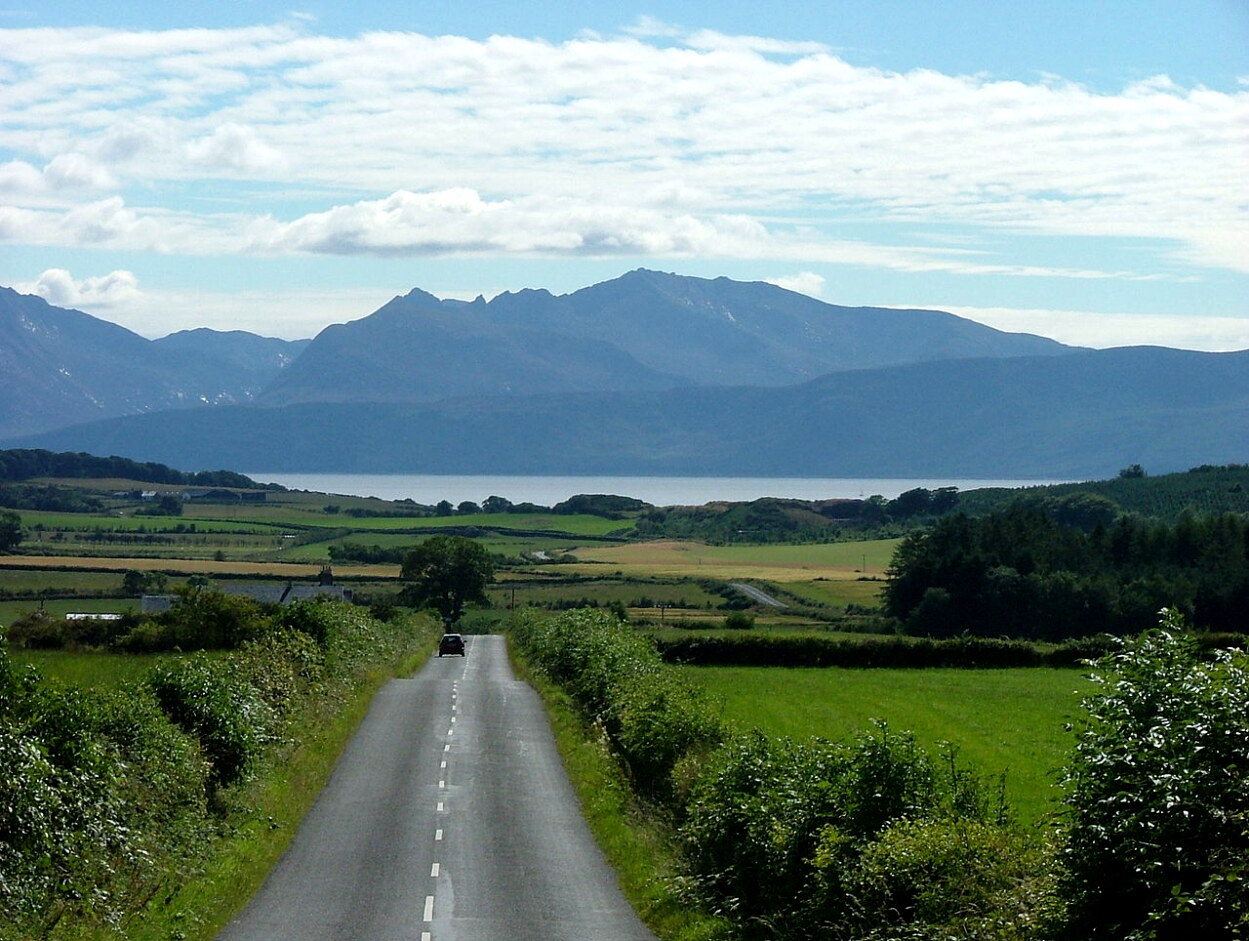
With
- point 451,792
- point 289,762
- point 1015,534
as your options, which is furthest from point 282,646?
point 1015,534

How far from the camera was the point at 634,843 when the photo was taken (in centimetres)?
2462

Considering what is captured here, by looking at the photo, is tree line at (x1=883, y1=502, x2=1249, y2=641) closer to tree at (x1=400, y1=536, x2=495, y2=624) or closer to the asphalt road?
tree at (x1=400, y1=536, x2=495, y2=624)

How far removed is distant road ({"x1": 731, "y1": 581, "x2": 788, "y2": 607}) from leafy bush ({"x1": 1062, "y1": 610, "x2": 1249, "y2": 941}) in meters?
103

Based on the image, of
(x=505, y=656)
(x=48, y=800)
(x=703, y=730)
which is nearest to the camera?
(x=48, y=800)

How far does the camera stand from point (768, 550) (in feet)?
601

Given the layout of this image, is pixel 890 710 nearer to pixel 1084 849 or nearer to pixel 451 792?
pixel 451 792

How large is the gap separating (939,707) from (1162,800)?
41.3 m

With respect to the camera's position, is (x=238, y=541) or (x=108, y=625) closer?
(x=108, y=625)

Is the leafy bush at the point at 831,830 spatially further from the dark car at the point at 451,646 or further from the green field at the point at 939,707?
the dark car at the point at 451,646

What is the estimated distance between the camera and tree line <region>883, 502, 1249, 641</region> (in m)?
98.1

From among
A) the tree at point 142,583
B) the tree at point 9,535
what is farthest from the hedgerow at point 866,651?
the tree at point 9,535

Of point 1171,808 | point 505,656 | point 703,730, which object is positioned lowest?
point 505,656

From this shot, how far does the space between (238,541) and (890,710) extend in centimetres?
13071

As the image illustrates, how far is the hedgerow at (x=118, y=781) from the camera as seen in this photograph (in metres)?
17.0
